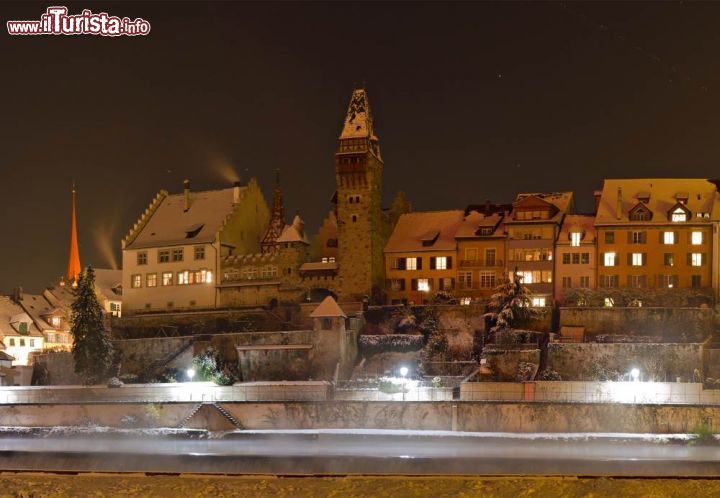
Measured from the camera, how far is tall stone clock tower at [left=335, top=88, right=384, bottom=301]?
3014 inches

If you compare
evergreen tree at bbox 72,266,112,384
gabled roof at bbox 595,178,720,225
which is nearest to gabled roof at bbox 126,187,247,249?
evergreen tree at bbox 72,266,112,384

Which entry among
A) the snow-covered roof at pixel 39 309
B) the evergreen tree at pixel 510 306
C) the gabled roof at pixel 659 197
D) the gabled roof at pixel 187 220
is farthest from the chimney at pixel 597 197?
the snow-covered roof at pixel 39 309

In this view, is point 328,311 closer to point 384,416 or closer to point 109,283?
point 384,416

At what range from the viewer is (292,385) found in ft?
185

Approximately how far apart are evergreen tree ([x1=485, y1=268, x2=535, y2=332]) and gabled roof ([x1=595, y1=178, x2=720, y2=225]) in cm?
1083

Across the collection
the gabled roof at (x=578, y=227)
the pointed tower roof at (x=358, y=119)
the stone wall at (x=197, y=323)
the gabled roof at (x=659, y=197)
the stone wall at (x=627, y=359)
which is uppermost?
the pointed tower roof at (x=358, y=119)

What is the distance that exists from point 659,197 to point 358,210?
21360mm

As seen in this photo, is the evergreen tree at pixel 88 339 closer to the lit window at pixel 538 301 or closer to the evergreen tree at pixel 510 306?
the evergreen tree at pixel 510 306

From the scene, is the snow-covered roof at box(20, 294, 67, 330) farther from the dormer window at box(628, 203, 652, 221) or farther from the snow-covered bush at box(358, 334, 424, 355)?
the dormer window at box(628, 203, 652, 221)

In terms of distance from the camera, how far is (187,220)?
8494cm

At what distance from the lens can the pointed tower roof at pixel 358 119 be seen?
255 ft

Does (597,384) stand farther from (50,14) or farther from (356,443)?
(50,14)

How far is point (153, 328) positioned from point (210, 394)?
22.1 metres

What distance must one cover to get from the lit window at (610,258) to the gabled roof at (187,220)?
2914cm
